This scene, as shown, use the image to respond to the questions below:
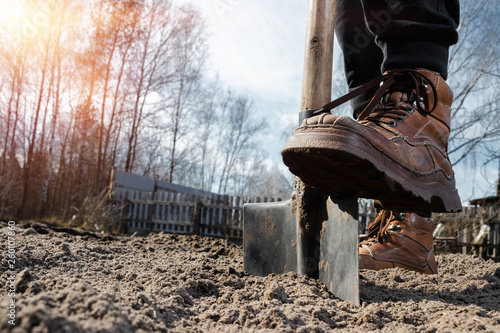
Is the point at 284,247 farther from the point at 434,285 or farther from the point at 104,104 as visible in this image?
the point at 104,104

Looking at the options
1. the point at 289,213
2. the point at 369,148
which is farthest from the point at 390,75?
the point at 289,213

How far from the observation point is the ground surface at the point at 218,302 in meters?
0.71

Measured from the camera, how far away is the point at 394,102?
1533 millimetres

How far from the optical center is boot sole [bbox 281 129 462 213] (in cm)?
113

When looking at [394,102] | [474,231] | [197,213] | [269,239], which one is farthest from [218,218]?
[394,102]

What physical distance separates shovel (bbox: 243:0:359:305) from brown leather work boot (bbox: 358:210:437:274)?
1.93ft

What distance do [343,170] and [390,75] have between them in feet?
1.92

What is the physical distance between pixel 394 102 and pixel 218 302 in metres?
1.09

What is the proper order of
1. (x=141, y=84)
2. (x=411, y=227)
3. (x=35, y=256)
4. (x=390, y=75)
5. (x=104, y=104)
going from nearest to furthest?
(x=390, y=75) → (x=35, y=256) → (x=411, y=227) → (x=104, y=104) → (x=141, y=84)

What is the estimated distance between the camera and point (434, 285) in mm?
1597

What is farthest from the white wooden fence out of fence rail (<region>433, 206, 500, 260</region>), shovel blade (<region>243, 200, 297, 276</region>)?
shovel blade (<region>243, 200, 297, 276</region>)

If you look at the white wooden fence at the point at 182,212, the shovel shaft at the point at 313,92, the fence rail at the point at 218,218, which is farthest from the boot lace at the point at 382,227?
the white wooden fence at the point at 182,212

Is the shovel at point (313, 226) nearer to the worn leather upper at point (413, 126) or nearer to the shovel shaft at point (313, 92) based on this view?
the shovel shaft at point (313, 92)

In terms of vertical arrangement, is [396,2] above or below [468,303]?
above
